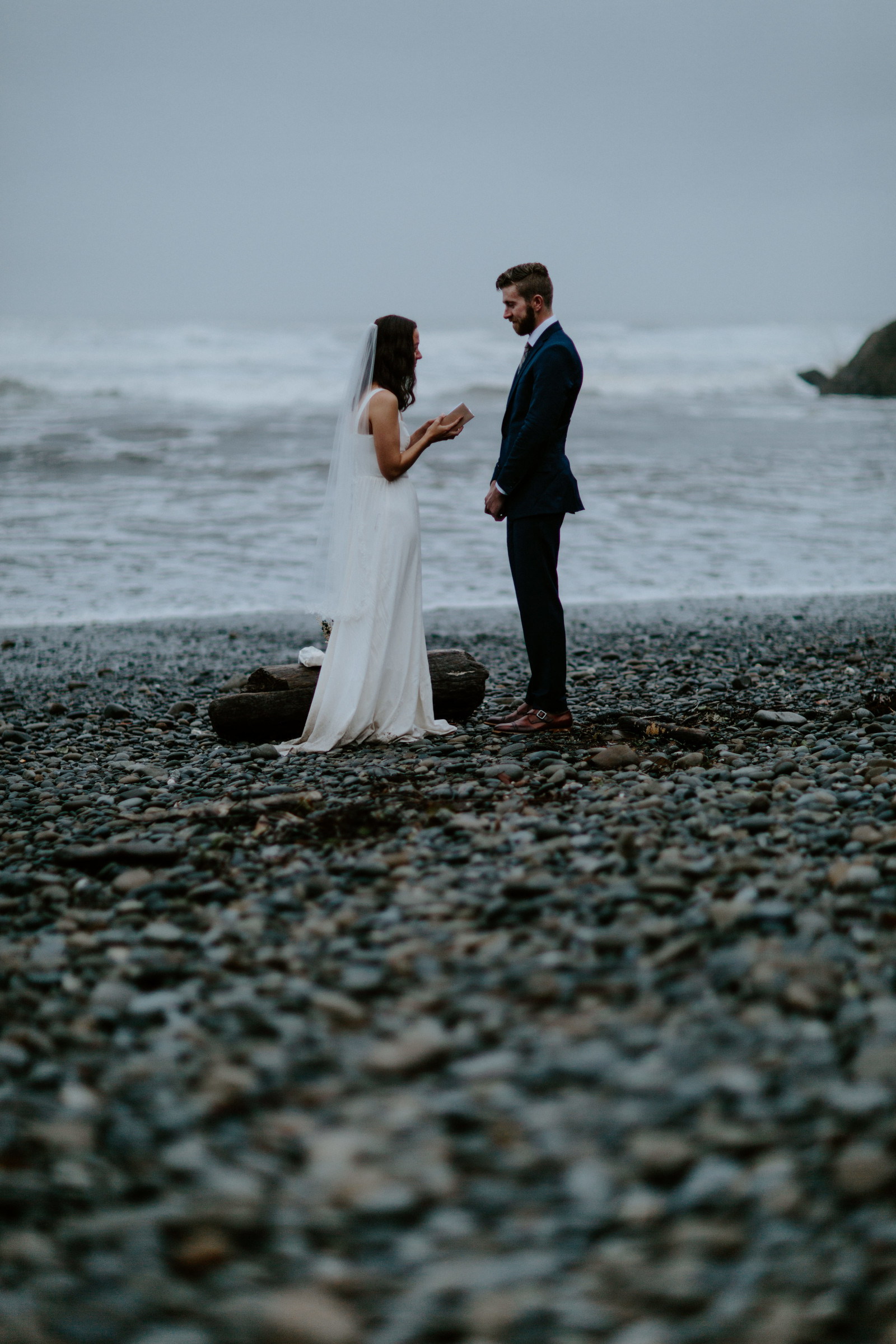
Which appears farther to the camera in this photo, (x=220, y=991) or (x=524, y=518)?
(x=524, y=518)

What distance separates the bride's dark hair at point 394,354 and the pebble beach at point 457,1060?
221cm

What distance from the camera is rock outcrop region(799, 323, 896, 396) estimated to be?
124 ft

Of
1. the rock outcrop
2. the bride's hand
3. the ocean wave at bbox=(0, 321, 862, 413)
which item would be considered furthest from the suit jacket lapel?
the rock outcrop

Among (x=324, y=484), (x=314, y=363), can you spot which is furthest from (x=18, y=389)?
(x=324, y=484)

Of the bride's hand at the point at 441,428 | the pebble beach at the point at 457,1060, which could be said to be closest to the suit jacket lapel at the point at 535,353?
the bride's hand at the point at 441,428

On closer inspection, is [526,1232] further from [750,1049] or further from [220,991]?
[220,991]

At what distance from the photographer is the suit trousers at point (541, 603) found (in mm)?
5719

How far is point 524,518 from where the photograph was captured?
569 centimetres

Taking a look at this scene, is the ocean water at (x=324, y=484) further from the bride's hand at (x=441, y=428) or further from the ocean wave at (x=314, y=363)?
the bride's hand at (x=441, y=428)

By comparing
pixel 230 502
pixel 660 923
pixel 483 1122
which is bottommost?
pixel 483 1122

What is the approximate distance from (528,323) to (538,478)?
2.77 feet

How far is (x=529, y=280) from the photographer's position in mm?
5480

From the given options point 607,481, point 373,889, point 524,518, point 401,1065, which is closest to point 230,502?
point 607,481

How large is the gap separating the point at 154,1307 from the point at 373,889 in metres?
1.70
